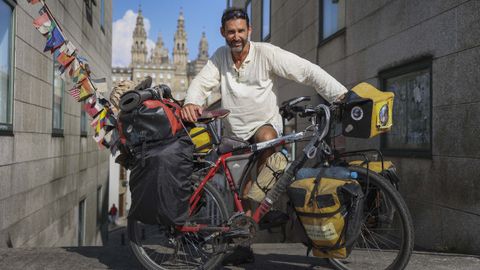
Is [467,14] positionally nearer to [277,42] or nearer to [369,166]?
[369,166]

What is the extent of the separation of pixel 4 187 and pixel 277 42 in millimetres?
8552

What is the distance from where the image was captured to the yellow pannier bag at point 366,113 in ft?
10.3

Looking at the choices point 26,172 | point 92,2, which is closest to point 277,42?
point 92,2

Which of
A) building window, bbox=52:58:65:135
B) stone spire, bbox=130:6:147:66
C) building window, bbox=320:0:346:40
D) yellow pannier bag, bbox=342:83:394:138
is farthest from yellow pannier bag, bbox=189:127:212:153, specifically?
stone spire, bbox=130:6:147:66

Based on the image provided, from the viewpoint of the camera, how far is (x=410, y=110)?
19.0 ft

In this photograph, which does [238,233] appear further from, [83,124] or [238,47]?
[83,124]

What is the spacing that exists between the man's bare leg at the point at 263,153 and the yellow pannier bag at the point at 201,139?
16.5 inches

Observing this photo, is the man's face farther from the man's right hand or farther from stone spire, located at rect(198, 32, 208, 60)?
stone spire, located at rect(198, 32, 208, 60)

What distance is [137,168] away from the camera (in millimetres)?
3336

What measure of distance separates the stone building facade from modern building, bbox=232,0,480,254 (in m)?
115

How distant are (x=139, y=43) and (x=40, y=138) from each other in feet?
503

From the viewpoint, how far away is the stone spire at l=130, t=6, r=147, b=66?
15275 cm

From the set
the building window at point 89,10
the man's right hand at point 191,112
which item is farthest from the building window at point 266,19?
the man's right hand at point 191,112

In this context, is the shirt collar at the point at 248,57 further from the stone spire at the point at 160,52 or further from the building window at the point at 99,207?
the stone spire at the point at 160,52
